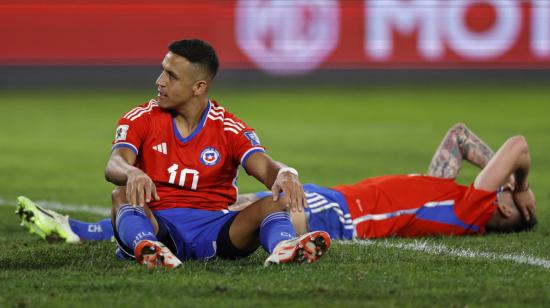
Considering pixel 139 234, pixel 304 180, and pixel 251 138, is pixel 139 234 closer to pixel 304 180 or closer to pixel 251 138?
pixel 251 138

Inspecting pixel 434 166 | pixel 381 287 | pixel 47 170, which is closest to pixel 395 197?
pixel 434 166

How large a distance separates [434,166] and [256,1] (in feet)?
31.4

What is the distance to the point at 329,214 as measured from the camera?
20.6ft

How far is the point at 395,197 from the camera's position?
6.53m

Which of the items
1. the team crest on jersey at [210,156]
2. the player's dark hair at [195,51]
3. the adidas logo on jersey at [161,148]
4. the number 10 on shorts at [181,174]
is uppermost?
the player's dark hair at [195,51]

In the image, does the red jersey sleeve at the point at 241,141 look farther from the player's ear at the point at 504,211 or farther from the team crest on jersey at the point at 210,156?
the player's ear at the point at 504,211

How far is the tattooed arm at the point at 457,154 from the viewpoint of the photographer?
23.0 feet

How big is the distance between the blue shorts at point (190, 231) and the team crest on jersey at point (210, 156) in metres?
0.24

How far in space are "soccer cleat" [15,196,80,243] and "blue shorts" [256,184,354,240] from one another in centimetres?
110

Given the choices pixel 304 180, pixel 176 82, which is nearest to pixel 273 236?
pixel 176 82

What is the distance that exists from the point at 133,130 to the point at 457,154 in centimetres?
257

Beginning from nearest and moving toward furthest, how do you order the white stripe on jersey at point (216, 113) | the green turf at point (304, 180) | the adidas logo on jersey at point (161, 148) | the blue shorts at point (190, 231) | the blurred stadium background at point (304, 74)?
the green turf at point (304, 180) < the blue shorts at point (190, 231) < the adidas logo on jersey at point (161, 148) < the white stripe on jersey at point (216, 113) < the blurred stadium background at point (304, 74)

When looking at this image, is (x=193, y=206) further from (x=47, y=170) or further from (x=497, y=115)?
(x=497, y=115)

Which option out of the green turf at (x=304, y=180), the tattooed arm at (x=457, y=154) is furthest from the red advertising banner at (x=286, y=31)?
the tattooed arm at (x=457, y=154)
